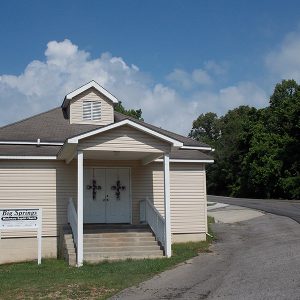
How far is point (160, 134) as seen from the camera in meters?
15.1

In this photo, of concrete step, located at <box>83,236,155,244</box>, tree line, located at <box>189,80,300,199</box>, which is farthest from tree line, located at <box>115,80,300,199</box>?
concrete step, located at <box>83,236,155,244</box>

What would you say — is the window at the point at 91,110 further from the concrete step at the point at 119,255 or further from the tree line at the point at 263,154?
the tree line at the point at 263,154

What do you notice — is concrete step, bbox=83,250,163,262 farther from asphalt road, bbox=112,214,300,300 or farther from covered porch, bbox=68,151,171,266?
covered porch, bbox=68,151,171,266

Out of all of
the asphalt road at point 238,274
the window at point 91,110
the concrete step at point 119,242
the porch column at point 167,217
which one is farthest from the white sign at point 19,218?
the window at point 91,110

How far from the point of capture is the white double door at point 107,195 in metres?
17.8

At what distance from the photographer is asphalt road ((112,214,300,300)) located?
363 inches

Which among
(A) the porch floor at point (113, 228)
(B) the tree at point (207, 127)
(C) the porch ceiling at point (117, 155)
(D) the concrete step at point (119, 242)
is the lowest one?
(D) the concrete step at point (119, 242)

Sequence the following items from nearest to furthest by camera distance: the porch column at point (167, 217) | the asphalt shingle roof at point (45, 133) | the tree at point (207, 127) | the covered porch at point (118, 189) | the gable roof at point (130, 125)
Answer: the gable roof at point (130, 125) < the porch column at point (167, 217) < the covered porch at point (118, 189) < the asphalt shingle roof at point (45, 133) < the tree at point (207, 127)

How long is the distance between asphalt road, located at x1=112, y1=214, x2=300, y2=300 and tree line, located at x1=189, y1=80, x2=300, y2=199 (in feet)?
103

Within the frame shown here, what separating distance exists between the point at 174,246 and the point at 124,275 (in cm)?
545

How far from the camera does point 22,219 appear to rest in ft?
50.4

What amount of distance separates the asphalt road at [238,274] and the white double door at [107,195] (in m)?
3.61

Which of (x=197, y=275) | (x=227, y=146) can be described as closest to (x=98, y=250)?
(x=197, y=275)

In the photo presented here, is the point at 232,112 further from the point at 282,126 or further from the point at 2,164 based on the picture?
the point at 2,164
